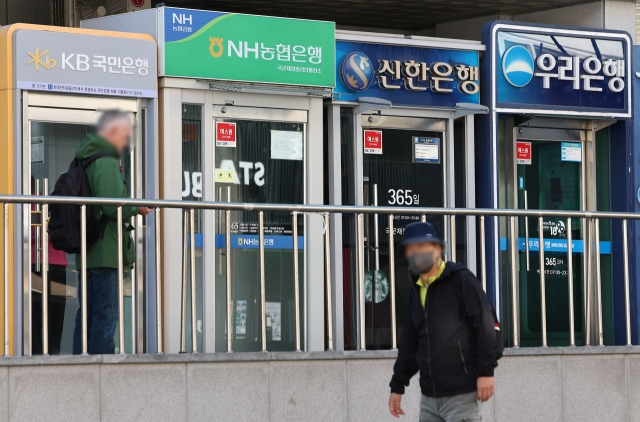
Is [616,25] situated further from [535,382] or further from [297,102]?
[535,382]

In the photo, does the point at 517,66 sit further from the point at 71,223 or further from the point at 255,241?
the point at 71,223

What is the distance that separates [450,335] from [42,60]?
4091 millimetres

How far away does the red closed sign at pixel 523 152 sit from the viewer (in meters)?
10.6

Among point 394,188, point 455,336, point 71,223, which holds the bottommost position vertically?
point 455,336

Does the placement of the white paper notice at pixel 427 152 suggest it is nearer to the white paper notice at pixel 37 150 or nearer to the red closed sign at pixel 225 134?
the red closed sign at pixel 225 134

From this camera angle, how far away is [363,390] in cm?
743

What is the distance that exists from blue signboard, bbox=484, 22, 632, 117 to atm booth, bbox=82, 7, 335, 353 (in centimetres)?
180

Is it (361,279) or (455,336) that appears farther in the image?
(361,279)

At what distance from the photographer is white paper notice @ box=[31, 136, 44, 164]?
8.29 meters

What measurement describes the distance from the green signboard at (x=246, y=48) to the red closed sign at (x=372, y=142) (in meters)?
0.79

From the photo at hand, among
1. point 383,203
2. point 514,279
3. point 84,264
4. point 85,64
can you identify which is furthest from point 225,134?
point 514,279

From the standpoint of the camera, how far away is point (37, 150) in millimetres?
8328

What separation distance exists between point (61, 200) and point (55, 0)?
161 inches

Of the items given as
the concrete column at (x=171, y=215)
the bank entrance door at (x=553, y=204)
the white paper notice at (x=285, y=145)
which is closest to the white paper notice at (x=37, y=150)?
the concrete column at (x=171, y=215)
